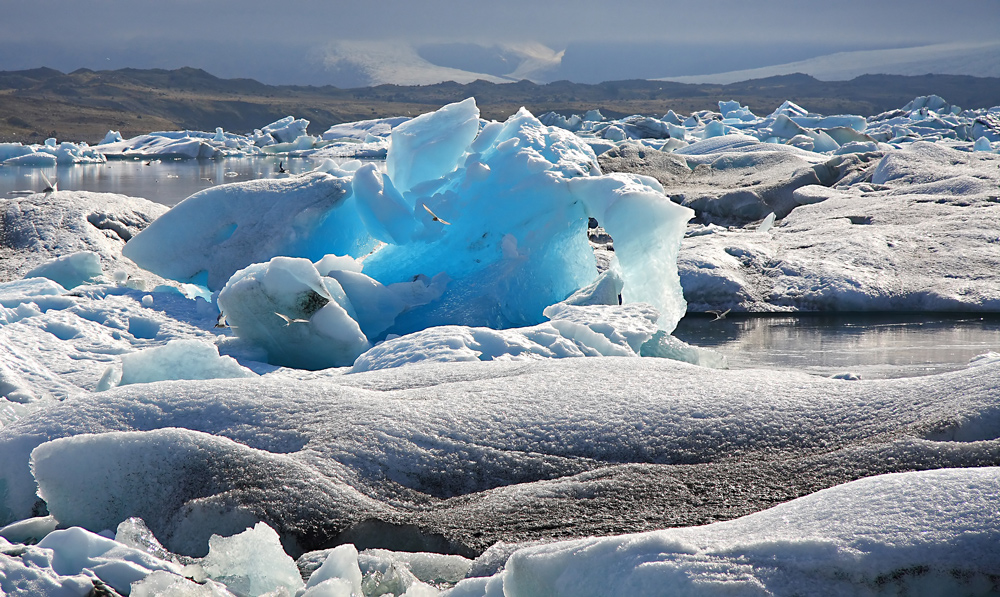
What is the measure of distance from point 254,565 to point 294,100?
5128 cm

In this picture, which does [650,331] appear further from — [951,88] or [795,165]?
[951,88]

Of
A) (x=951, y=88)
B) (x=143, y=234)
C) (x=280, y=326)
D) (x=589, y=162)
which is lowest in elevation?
(x=280, y=326)

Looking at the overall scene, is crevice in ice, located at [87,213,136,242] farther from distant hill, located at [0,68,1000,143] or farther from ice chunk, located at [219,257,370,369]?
distant hill, located at [0,68,1000,143]

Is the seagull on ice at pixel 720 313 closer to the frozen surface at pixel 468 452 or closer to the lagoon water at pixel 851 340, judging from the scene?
the lagoon water at pixel 851 340

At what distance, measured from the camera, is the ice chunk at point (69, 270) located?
17.7 ft

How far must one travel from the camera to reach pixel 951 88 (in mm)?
54781

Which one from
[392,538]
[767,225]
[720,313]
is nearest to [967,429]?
[392,538]

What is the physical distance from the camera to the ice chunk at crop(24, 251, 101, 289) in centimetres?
540

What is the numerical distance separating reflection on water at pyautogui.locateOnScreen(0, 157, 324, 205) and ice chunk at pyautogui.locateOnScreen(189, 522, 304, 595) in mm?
10242

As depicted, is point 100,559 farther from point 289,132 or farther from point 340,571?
point 289,132

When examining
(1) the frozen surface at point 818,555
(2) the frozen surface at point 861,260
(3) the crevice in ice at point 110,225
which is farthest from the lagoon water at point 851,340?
(3) the crevice in ice at point 110,225

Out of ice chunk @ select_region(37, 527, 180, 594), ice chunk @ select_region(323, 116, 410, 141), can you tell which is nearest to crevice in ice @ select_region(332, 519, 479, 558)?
ice chunk @ select_region(37, 527, 180, 594)

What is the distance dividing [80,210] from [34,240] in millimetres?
491

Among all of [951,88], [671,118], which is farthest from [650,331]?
[951,88]
